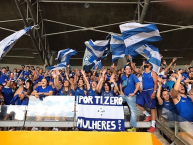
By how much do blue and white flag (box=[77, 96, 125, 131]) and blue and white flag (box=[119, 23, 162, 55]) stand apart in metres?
2.56

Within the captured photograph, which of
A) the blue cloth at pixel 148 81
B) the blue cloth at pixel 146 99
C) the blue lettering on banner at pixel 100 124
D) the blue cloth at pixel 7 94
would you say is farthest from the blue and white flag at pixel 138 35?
the blue cloth at pixel 7 94

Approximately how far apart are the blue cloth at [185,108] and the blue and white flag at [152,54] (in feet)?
5.67

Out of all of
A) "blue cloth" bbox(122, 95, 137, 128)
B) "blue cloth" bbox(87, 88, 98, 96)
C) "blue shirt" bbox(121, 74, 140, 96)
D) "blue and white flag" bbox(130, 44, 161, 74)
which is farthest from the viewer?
"blue and white flag" bbox(130, 44, 161, 74)

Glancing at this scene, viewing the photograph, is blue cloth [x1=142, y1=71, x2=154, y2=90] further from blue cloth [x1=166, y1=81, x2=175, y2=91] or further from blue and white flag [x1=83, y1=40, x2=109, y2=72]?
blue and white flag [x1=83, y1=40, x2=109, y2=72]

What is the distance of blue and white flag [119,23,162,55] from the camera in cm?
667

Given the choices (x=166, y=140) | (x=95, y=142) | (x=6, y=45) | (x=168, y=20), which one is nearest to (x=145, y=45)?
(x=166, y=140)

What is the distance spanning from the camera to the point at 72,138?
4141mm

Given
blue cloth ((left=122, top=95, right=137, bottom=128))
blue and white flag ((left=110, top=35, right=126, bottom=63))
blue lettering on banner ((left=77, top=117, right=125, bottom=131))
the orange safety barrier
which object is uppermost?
blue and white flag ((left=110, top=35, right=126, bottom=63))

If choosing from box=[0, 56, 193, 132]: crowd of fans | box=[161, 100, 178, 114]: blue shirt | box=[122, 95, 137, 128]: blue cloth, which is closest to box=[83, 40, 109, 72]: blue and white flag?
box=[0, 56, 193, 132]: crowd of fans

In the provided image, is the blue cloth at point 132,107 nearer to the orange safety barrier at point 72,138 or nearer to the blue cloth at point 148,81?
the blue cloth at point 148,81

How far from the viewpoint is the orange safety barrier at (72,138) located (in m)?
4.05

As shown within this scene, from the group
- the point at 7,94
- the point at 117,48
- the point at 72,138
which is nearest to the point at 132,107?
the point at 72,138

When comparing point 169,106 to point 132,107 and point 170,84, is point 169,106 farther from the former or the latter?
point 170,84

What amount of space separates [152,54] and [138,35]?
0.87 meters
